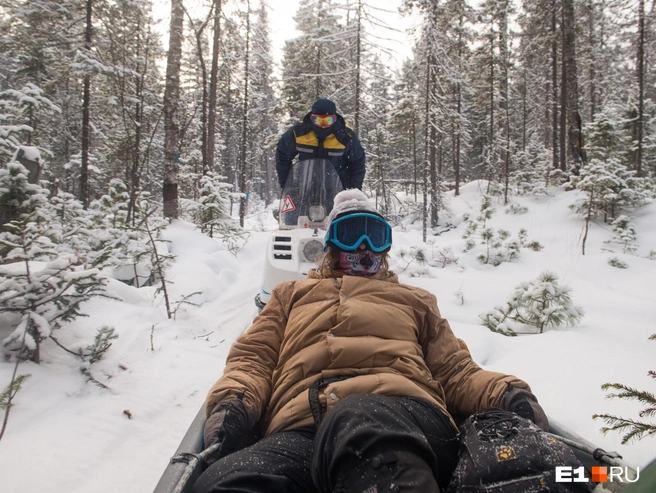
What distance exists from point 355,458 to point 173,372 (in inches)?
103

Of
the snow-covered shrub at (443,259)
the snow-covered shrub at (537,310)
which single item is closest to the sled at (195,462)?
the snow-covered shrub at (537,310)

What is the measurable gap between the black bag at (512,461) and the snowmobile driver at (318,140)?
4.34m

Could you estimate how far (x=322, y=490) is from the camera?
4.41ft

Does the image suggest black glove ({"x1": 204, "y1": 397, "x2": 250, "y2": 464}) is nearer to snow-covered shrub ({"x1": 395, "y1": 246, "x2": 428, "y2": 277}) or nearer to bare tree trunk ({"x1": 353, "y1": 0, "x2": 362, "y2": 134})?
snow-covered shrub ({"x1": 395, "y1": 246, "x2": 428, "y2": 277})

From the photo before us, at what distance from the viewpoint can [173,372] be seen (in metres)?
Result: 3.37

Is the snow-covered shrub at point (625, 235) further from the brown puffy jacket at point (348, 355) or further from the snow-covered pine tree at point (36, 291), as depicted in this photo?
the snow-covered pine tree at point (36, 291)

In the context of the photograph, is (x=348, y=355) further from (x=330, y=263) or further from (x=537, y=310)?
(x=537, y=310)

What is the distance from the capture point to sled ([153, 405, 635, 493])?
1.29 m

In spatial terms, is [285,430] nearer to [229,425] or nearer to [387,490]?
[229,425]

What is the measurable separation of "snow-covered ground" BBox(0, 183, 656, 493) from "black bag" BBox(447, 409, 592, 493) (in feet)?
4.42

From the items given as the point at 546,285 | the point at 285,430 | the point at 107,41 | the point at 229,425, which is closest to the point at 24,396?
the point at 229,425

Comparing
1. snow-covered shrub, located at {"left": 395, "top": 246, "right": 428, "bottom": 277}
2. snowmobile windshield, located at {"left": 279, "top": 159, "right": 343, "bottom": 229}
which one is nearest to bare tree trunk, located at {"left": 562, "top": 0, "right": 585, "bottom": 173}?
snow-covered shrub, located at {"left": 395, "top": 246, "right": 428, "bottom": 277}

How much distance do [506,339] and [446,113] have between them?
1421cm

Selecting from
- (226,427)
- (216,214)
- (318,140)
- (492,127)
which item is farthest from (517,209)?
(226,427)
